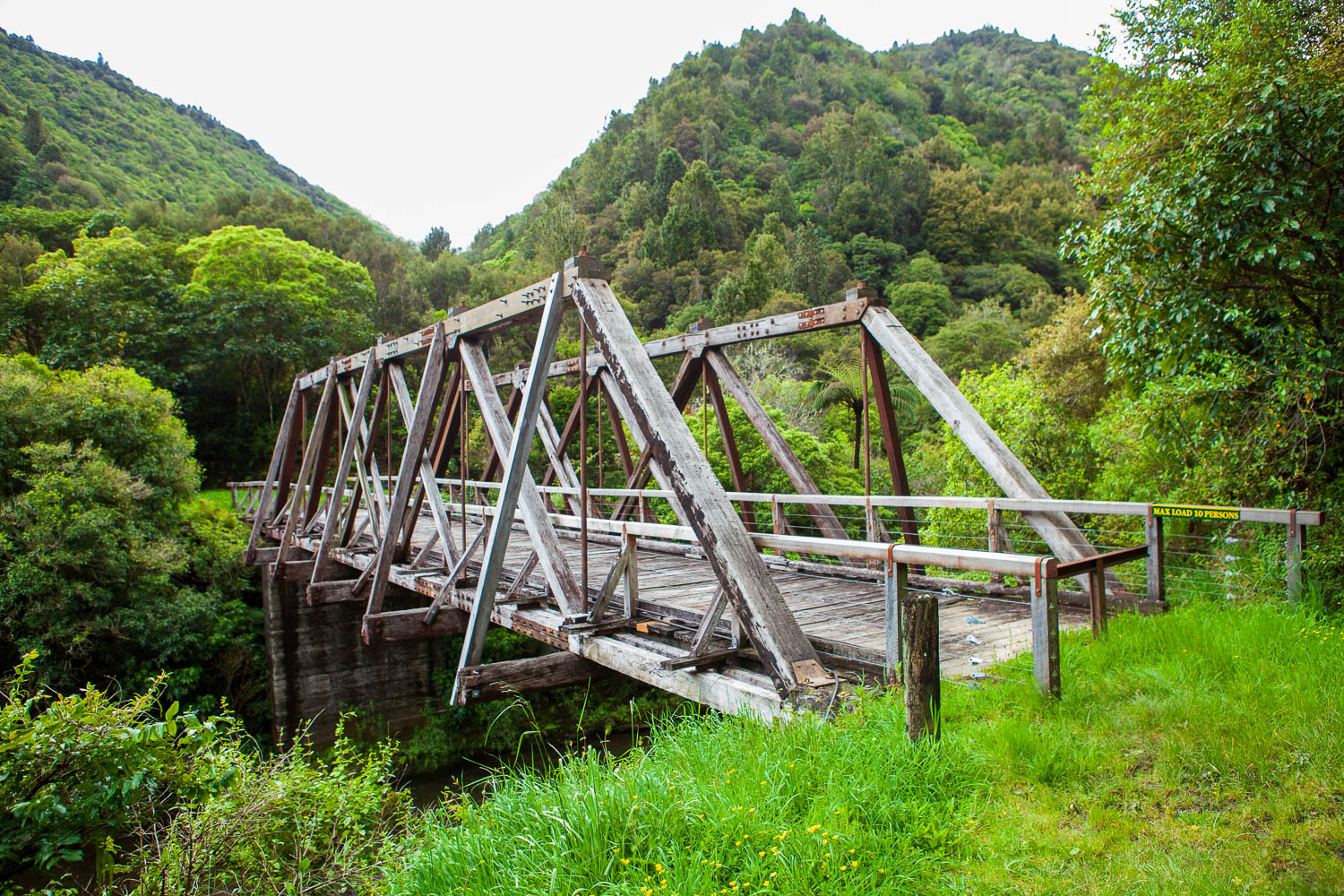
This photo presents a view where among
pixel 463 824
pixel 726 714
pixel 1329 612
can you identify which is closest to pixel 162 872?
pixel 463 824

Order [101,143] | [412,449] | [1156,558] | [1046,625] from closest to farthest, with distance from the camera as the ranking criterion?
[1046,625]
[1156,558]
[412,449]
[101,143]

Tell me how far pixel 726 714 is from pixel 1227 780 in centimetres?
192

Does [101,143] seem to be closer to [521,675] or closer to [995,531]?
[521,675]

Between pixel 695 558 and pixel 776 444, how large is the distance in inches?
72.0

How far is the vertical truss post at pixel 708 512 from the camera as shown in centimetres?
Answer: 354

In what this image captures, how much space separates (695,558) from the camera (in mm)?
8469

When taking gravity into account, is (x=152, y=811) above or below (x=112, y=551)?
below

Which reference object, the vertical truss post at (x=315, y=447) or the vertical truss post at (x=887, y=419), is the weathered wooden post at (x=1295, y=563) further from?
the vertical truss post at (x=315, y=447)

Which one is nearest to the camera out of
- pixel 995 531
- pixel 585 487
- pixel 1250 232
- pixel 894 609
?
pixel 894 609

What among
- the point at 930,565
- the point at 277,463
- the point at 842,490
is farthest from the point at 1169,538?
the point at 277,463

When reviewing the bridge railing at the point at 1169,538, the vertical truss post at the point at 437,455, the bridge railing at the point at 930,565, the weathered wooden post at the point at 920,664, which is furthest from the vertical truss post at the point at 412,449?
the weathered wooden post at the point at 920,664

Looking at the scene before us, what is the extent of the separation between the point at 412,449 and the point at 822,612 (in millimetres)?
3933

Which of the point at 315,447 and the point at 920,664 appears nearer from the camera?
the point at 920,664

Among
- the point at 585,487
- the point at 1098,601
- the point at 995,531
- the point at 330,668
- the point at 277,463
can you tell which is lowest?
the point at 330,668
